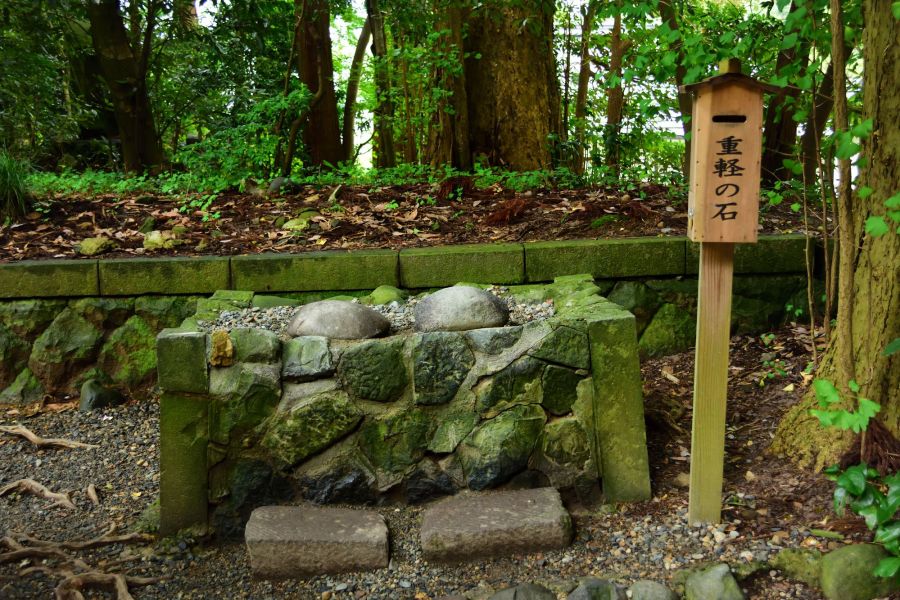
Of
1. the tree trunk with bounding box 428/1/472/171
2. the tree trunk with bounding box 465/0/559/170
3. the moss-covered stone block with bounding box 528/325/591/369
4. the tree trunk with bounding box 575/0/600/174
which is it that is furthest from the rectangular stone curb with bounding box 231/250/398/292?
the tree trunk with bounding box 575/0/600/174

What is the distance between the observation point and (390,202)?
217 inches

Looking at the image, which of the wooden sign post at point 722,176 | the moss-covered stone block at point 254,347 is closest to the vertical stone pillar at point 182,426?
the moss-covered stone block at point 254,347

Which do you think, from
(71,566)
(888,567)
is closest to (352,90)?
(71,566)

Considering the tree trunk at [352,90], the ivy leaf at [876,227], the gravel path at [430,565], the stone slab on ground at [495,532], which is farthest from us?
the tree trunk at [352,90]

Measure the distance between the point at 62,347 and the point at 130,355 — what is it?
39cm

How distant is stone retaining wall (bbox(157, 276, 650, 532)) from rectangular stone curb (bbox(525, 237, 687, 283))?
1.20 meters

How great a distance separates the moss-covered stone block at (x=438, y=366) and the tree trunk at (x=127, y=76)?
5704 millimetres

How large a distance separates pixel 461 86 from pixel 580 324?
3.71 meters

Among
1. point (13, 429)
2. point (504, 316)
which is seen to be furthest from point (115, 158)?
point (504, 316)

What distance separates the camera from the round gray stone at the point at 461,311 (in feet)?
10.9

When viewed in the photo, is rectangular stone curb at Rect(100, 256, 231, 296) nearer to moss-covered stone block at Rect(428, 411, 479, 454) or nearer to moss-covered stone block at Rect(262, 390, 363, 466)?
moss-covered stone block at Rect(262, 390, 363, 466)

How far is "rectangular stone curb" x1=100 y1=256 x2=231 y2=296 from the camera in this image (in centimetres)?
449

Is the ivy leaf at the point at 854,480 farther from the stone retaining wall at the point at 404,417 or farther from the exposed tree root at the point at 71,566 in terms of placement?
the exposed tree root at the point at 71,566

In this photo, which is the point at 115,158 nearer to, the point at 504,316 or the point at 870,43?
the point at 504,316
